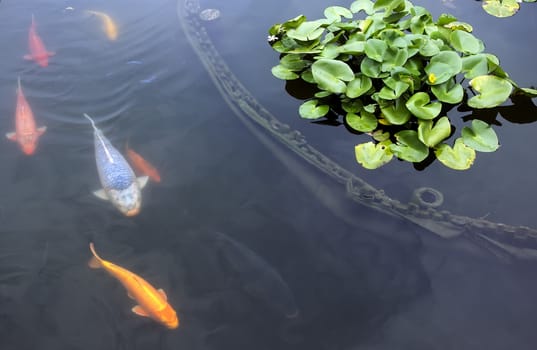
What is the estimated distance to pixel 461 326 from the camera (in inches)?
102

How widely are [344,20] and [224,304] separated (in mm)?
3461

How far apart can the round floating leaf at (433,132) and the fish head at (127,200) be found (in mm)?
2228

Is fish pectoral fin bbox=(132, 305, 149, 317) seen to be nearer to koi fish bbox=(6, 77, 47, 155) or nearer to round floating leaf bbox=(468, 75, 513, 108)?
koi fish bbox=(6, 77, 47, 155)

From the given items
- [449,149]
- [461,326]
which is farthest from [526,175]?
[461,326]

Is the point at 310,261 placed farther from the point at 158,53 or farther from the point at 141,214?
the point at 158,53

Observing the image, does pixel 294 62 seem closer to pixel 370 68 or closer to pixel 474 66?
pixel 370 68

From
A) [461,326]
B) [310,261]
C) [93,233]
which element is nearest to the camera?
[461,326]

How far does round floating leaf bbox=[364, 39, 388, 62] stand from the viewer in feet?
11.6

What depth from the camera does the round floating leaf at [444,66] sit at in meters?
3.38

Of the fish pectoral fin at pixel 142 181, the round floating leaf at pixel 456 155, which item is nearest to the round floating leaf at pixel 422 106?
the round floating leaf at pixel 456 155

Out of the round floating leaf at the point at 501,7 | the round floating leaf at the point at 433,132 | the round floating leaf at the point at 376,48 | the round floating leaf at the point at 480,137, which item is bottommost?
the round floating leaf at the point at 480,137

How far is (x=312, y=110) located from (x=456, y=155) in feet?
4.05

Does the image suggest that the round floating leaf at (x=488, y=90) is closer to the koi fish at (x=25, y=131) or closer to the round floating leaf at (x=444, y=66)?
the round floating leaf at (x=444, y=66)

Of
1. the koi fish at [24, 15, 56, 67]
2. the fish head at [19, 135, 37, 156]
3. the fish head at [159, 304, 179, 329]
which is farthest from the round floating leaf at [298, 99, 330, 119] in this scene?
the koi fish at [24, 15, 56, 67]
